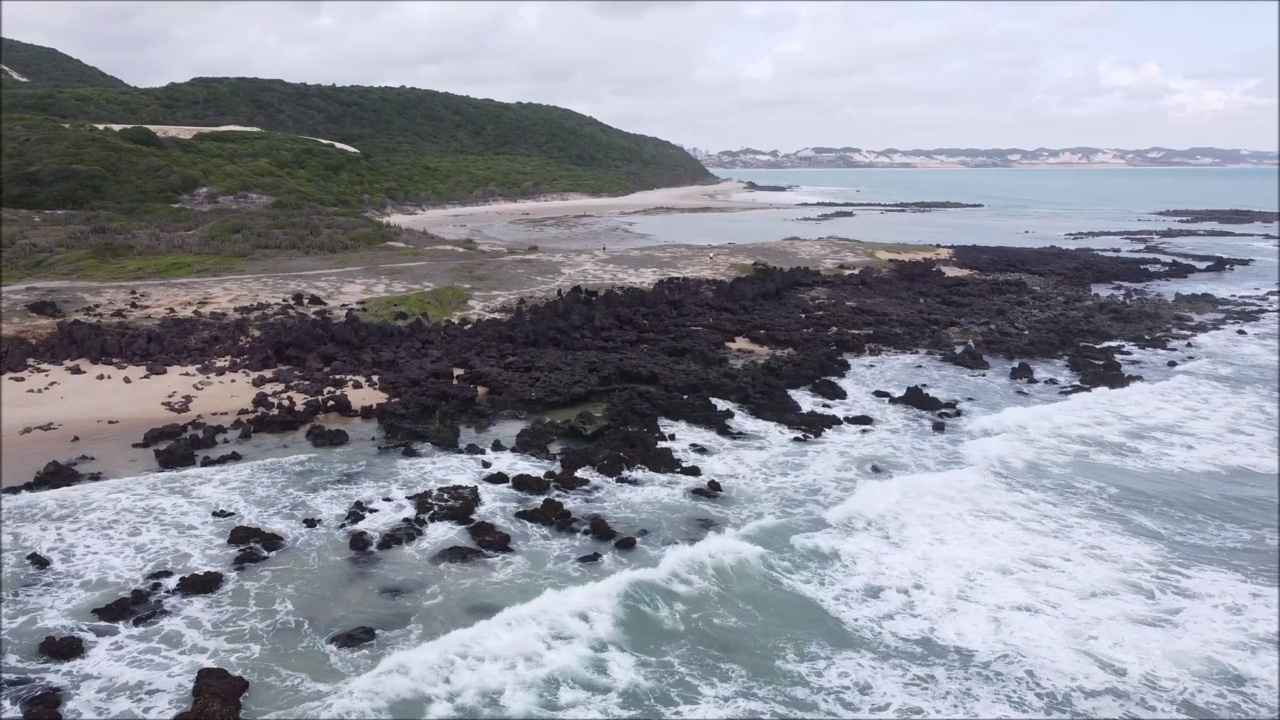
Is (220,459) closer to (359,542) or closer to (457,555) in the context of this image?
(359,542)

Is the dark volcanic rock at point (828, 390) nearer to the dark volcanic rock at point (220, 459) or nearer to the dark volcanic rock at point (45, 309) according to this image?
the dark volcanic rock at point (220, 459)

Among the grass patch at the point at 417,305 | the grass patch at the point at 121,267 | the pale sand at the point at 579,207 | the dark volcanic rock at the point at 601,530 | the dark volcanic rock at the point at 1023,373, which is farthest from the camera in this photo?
the pale sand at the point at 579,207

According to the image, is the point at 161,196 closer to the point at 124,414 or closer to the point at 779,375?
the point at 124,414

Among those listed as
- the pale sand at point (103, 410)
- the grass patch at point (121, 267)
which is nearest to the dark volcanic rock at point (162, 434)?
the pale sand at point (103, 410)

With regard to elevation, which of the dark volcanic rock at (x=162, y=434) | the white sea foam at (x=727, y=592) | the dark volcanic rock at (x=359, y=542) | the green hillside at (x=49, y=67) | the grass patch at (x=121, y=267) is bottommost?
the white sea foam at (x=727, y=592)

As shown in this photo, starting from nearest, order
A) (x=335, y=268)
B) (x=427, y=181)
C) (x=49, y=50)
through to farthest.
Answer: (x=335, y=268) → (x=427, y=181) → (x=49, y=50)

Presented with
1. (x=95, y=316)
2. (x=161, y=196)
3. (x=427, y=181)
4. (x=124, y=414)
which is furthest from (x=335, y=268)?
(x=427, y=181)
